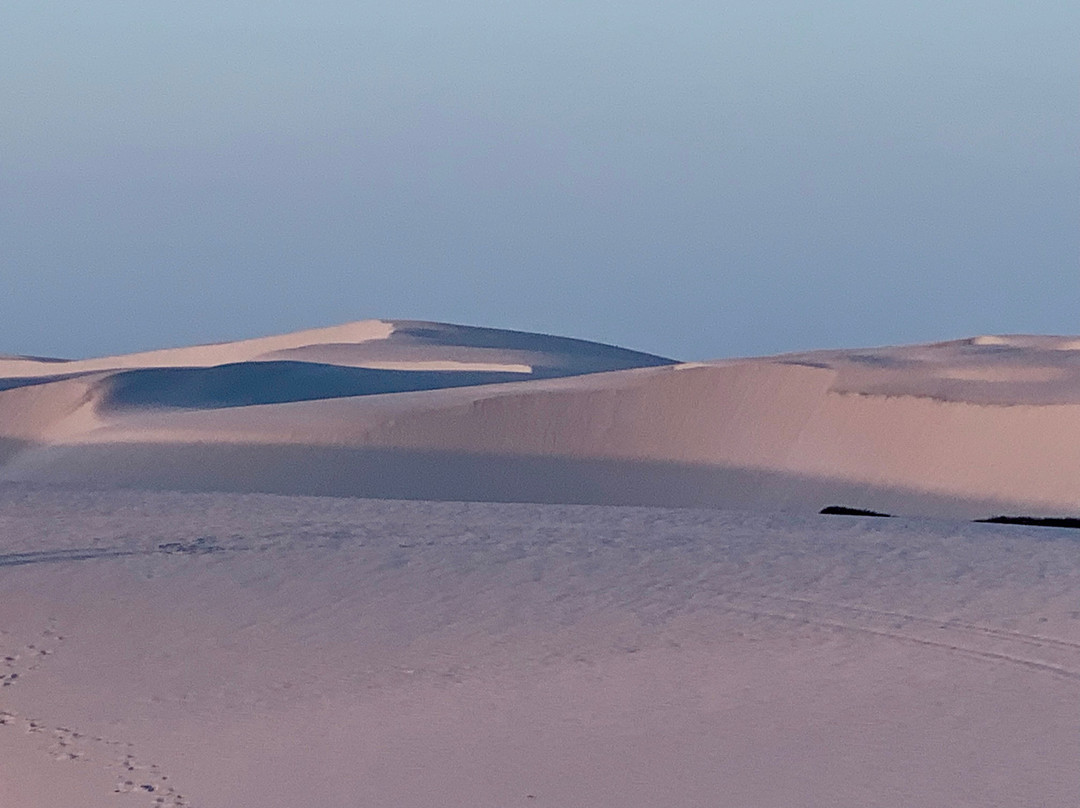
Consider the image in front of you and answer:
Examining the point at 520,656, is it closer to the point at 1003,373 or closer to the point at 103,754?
the point at 103,754

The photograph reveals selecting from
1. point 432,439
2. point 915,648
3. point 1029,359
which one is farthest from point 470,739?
point 1029,359

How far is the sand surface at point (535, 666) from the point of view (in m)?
5.64

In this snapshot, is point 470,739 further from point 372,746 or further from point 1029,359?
point 1029,359

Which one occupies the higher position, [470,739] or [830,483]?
[470,739]

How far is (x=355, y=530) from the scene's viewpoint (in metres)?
11.8

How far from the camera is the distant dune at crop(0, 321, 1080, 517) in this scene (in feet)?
74.3

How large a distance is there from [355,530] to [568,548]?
6.20 ft

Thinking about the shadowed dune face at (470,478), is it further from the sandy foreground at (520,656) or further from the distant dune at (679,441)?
the sandy foreground at (520,656)

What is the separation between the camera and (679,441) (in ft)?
82.1

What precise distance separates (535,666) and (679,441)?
17666 mm

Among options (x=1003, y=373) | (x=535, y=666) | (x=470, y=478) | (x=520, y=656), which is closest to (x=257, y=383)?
(x=470, y=478)

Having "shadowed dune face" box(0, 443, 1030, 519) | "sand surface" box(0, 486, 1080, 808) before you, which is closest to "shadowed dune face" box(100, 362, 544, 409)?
"shadowed dune face" box(0, 443, 1030, 519)

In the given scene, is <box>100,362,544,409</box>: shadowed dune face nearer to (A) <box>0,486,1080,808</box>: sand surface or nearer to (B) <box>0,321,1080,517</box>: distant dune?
(B) <box>0,321,1080,517</box>: distant dune

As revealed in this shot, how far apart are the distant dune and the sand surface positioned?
1068 centimetres
